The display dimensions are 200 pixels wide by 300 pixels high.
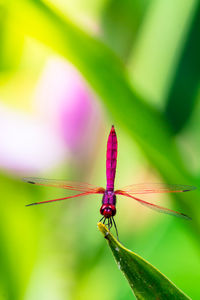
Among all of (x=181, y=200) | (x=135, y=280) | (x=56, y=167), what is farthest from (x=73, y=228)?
(x=135, y=280)

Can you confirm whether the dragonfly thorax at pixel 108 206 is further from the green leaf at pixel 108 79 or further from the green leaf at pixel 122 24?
the green leaf at pixel 122 24

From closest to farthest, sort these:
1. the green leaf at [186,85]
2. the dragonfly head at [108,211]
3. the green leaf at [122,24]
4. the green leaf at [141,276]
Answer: the green leaf at [141,276]
the dragonfly head at [108,211]
the green leaf at [186,85]
the green leaf at [122,24]

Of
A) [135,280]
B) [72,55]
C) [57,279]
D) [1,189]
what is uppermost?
[72,55]

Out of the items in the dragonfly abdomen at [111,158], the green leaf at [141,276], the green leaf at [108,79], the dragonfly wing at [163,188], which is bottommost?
the green leaf at [141,276]

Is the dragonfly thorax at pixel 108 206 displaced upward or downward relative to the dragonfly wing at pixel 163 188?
downward

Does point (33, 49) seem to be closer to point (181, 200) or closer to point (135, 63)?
point (135, 63)

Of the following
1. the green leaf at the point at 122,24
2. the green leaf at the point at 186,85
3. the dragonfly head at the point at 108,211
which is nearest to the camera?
the dragonfly head at the point at 108,211

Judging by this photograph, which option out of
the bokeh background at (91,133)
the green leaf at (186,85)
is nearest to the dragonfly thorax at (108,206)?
the bokeh background at (91,133)
